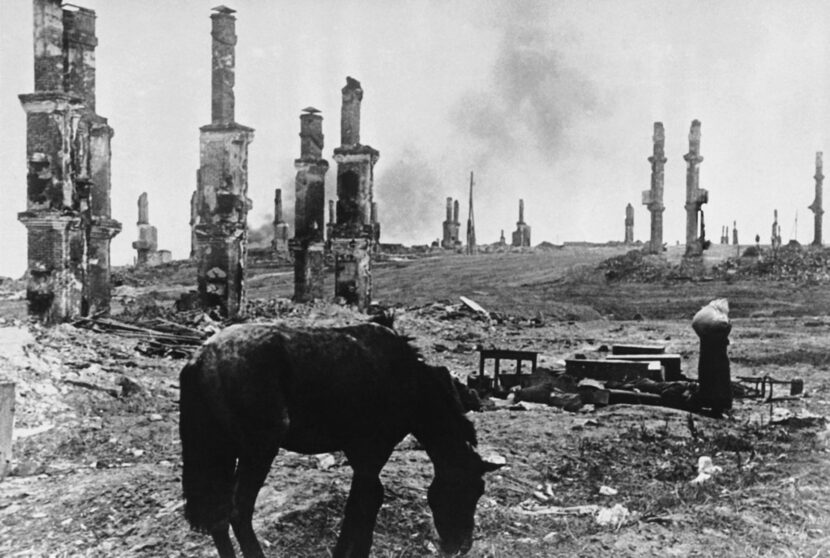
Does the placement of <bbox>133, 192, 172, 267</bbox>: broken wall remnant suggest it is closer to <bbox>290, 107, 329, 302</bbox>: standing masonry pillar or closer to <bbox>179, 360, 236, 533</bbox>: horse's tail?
A: <bbox>290, 107, 329, 302</bbox>: standing masonry pillar

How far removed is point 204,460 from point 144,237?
1939 inches

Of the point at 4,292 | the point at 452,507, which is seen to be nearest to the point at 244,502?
the point at 452,507

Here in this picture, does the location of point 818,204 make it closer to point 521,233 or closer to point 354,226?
point 521,233

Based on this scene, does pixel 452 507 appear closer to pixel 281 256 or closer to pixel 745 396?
pixel 745 396

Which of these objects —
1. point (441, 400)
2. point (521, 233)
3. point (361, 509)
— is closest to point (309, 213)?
point (441, 400)

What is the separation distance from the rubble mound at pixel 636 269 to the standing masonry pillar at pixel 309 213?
13.8 metres

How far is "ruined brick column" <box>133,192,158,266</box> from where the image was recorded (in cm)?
5041

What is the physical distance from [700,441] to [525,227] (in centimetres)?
5454

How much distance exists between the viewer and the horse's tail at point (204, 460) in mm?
4082

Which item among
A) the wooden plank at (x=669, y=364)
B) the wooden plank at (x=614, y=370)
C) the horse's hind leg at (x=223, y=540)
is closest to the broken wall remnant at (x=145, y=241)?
the wooden plank at (x=614, y=370)

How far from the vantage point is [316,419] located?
4.30 metres

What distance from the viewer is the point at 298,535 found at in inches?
210

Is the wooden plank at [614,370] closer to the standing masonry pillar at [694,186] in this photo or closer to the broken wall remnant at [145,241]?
the standing masonry pillar at [694,186]

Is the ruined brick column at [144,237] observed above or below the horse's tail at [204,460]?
above
